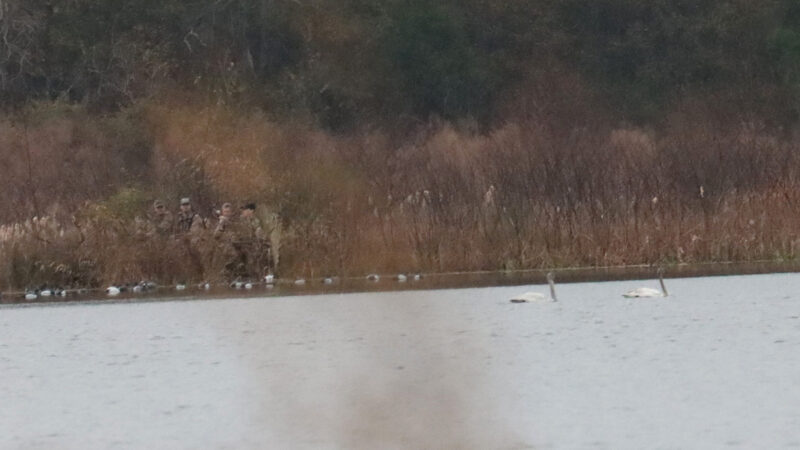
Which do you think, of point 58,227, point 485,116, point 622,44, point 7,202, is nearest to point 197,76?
point 485,116

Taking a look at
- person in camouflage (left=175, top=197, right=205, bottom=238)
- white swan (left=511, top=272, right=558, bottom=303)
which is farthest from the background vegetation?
white swan (left=511, top=272, right=558, bottom=303)

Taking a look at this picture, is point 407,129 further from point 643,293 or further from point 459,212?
point 643,293

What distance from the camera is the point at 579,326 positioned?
19.5m

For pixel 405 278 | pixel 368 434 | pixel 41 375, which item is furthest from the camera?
pixel 405 278

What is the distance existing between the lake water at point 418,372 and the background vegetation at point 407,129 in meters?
3.30

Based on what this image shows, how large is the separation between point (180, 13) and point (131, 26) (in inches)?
47.2

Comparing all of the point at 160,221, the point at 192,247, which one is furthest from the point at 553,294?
the point at 160,221

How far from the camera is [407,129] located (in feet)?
150

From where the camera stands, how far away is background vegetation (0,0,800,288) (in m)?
26.8

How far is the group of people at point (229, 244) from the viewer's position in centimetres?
2750

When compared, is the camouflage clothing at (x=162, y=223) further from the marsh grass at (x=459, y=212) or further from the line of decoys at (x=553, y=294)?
the line of decoys at (x=553, y=294)

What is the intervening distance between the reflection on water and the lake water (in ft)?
4.86

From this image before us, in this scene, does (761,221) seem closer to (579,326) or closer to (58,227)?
(579,326)

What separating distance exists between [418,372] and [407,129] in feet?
97.6
